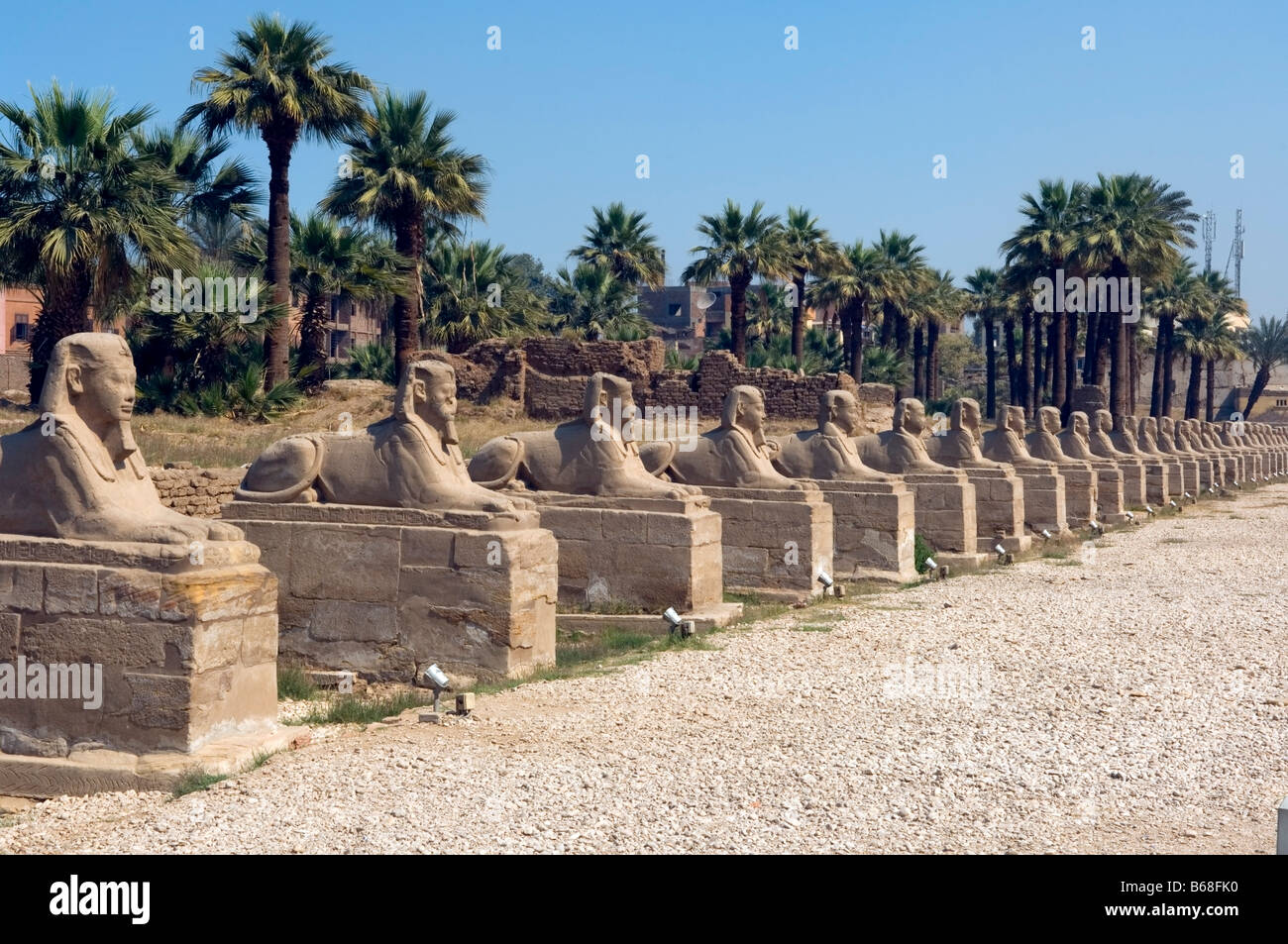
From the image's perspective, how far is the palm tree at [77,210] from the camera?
16047 mm

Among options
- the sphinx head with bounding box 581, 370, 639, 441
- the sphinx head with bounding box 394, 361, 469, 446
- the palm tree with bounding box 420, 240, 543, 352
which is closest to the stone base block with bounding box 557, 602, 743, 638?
the sphinx head with bounding box 581, 370, 639, 441

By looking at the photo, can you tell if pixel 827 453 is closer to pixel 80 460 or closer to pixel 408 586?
pixel 408 586

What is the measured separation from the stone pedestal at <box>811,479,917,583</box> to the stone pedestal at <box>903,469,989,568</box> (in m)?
1.59

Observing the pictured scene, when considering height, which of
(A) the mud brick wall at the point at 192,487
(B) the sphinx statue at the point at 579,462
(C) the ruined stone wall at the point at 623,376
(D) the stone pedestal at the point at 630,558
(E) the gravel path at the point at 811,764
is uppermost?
(C) the ruined stone wall at the point at 623,376

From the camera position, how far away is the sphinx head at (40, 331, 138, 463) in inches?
244

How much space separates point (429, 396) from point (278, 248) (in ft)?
47.8

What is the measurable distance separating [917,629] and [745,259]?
23.5 metres

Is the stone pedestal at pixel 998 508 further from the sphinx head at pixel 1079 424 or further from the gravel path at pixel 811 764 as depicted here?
the gravel path at pixel 811 764

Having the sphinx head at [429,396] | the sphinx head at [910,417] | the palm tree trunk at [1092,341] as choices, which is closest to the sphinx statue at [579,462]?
the sphinx head at [429,396]

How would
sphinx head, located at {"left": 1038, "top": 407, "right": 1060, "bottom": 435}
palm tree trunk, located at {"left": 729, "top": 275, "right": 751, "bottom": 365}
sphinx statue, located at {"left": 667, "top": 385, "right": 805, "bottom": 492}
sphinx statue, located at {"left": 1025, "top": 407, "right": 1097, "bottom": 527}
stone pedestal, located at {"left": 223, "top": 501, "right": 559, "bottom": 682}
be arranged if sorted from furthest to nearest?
palm tree trunk, located at {"left": 729, "top": 275, "right": 751, "bottom": 365} < sphinx head, located at {"left": 1038, "top": 407, "right": 1060, "bottom": 435} < sphinx statue, located at {"left": 1025, "top": 407, "right": 1097, "bottom": 527} < sphinx statue, located at {"left": 667, "top": 385, "right": 805, "bottom": 492} < stone pedestal, located at {"left": 223, "top": 501, "right": 559, "bottom": 682}

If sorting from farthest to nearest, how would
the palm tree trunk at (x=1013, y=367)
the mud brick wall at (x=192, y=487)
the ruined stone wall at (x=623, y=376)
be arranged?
1. the palm tree trunk at (x=1013, y=367)
2. the ruined stone wall at (x=623, y=376)
3. the mud brick wall at (x=192, y=487)

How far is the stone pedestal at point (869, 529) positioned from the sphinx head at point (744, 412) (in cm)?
139

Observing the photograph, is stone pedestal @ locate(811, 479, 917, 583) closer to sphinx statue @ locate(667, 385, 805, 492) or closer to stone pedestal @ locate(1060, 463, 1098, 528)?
sphinx statue @ locate(667, 385, 805, 492)

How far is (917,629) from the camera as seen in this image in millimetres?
10125
